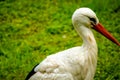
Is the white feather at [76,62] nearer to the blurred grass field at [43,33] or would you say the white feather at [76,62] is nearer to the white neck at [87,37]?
the white neck at [87,37]

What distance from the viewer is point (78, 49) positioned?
13.3 feet

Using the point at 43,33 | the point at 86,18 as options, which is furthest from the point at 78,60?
the point at 43,33

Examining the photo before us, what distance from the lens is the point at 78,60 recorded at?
3938mm

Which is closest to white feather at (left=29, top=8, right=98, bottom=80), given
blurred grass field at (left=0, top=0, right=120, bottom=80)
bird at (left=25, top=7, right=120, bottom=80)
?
bird at (left=25, top=7, right=120, bottom=80)

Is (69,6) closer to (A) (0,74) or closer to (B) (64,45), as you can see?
(B) (64,45)

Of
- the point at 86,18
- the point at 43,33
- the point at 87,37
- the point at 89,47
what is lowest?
the point at 43,33

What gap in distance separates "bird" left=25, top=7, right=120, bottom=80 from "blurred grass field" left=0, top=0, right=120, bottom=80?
122 centimetres

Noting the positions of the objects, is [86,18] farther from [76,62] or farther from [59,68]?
[59,68]

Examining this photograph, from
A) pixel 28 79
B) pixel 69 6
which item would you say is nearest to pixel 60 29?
pixel 69 6

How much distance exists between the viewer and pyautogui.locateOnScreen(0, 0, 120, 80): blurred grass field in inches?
219

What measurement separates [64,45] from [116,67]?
54.3 inches

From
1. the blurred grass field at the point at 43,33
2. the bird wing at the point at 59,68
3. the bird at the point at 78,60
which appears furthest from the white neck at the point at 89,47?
the blurred grass field at the point at 43,33

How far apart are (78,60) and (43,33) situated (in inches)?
115

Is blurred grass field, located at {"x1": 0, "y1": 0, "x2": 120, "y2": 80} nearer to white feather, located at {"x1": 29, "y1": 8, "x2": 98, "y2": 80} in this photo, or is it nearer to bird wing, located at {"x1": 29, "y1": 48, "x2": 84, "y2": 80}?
white feather, located at {"x1": 29, "y1": 8, "x2": 98, "y2": 80}
